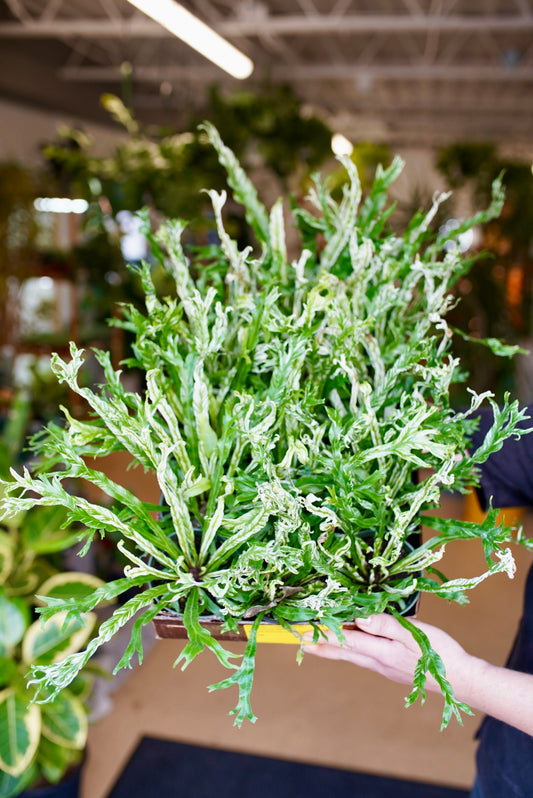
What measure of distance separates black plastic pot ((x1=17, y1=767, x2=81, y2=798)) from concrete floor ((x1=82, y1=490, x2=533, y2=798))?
194 millimetres

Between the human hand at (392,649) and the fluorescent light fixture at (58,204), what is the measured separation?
3965 millimetres

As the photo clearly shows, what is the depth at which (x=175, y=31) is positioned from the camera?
4.21 meters

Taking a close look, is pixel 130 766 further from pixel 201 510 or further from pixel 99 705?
pixel 201 510

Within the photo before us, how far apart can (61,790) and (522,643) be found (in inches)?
56.4

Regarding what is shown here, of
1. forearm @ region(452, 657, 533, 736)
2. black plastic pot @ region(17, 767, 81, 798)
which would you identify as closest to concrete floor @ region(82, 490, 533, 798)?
black plastic pot @ region(17, 767, 81, 798)

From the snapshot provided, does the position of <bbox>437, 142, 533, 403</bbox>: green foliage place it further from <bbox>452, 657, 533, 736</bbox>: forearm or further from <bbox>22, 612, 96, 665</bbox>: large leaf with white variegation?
<bbox>452, 657, 533, 736</bbox>: forearm

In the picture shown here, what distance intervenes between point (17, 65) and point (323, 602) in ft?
29.7

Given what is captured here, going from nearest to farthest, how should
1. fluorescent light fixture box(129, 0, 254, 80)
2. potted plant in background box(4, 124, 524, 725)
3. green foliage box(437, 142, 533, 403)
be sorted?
potted plant in background box(4, 124, 524, 725) < fluorescent light fixture box(129, 0, 254, 80) < green foliage box(437, 142, 533, 403)

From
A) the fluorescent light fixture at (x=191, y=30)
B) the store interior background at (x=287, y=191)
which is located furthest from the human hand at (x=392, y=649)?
the fluorescent light fixture at (x=191, y=30)

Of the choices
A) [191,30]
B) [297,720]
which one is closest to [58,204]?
[191,30]

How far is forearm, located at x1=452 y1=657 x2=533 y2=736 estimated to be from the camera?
88 cm

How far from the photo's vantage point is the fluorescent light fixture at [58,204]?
4710 mm

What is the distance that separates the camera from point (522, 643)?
1.17 metres

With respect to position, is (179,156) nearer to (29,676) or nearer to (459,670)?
(29,676)
